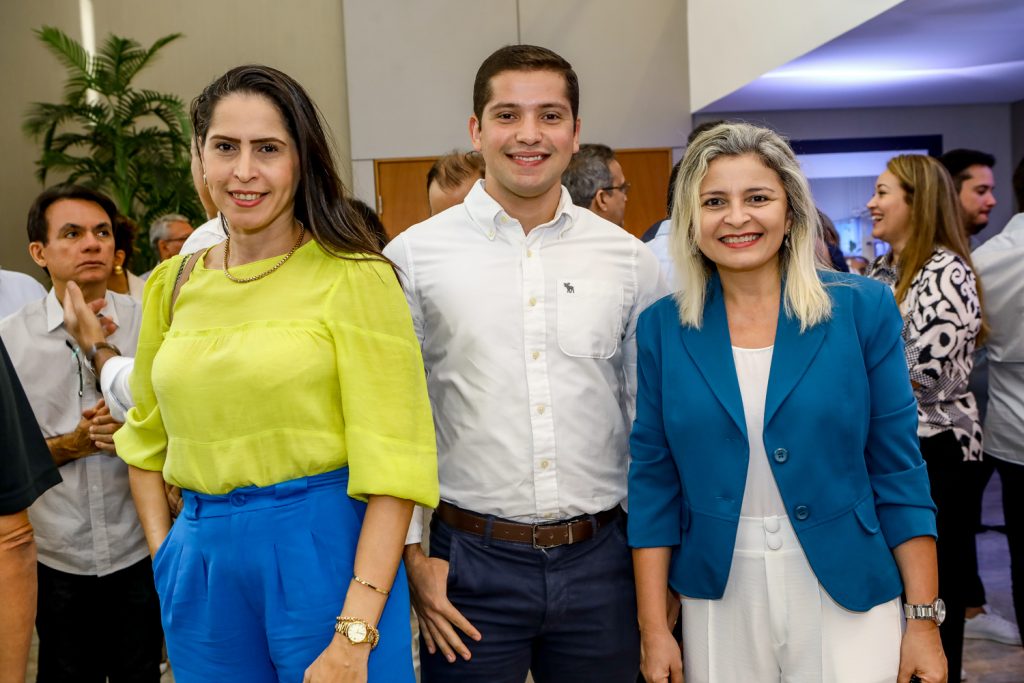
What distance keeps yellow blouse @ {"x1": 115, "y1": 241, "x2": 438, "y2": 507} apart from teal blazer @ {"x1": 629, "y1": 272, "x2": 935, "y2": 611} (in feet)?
1.76

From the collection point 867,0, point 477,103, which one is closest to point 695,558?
point 477,103

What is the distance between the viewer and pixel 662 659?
5.80 ft

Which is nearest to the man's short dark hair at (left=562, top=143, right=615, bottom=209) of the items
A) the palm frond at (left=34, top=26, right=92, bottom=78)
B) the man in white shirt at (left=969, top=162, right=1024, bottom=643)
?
the man in white shirt at (left=969, top=162, right=1024, bottom=643)

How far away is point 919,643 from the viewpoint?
1.70 metres

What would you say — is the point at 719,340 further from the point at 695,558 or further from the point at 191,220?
the point at 191,220

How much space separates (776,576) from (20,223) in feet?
26.5

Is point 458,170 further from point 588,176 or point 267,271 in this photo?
point 267,271

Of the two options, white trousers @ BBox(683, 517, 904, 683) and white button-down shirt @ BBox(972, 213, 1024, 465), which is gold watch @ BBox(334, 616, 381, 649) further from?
white button-down shirt @ BBox(972, 213, 1024, 465)

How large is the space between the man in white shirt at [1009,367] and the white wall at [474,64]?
16.1 feet

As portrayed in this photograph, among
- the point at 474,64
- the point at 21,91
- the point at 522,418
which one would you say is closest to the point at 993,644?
the point at 522,418

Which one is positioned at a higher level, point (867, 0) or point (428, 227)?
point (867, 0)

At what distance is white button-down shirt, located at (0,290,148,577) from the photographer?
2.55 m

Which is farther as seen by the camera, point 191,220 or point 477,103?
point 191,220

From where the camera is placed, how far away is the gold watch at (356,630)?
1.41 meters
